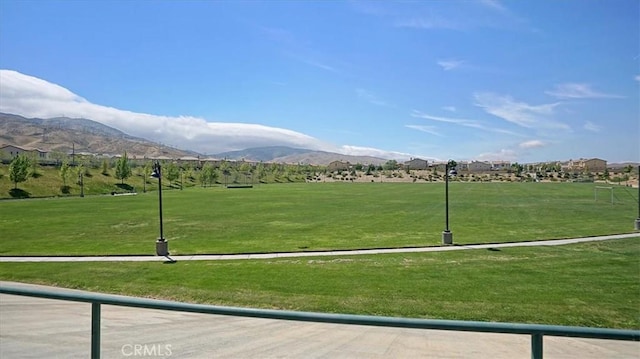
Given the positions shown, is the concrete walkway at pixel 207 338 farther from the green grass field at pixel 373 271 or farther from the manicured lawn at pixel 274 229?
the manicured lawn at pixel 274 229

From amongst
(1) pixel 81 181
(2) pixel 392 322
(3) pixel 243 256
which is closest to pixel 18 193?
(1) pixel 81 181

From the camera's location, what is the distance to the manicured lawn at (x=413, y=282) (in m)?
14.0

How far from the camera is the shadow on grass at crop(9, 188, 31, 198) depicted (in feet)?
264

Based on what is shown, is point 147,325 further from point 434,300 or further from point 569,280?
point 569,280

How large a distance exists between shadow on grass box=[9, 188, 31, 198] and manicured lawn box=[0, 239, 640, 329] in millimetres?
70169

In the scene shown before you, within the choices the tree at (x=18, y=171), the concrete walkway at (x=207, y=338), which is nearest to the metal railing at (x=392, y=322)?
the concrete walkway at (x=207, y=338)

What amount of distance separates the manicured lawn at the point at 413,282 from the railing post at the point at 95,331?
34.7 ft

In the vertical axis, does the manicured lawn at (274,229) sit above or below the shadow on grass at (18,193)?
below

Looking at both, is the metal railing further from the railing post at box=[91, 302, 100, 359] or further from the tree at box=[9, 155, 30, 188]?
the tree at box=[9, 155, 30, 188]

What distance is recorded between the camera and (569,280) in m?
17.7

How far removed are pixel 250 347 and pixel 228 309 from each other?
1531mm

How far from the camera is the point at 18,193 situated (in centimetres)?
8169

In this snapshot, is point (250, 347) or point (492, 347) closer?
point (250, 347)

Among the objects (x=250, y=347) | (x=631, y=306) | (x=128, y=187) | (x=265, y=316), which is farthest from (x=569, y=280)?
(x=128, y=187)
